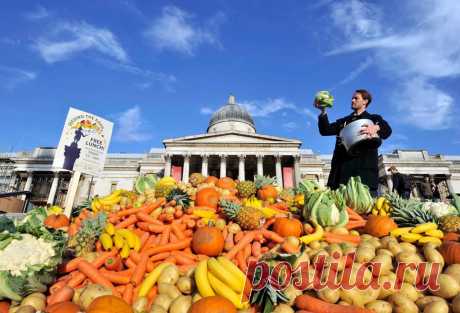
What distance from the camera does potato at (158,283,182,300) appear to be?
9.56 feet

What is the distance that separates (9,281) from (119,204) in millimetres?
2913

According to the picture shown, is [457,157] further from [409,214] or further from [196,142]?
[409,214]

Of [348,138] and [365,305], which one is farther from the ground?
[348,138]

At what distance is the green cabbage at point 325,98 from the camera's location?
576 cm

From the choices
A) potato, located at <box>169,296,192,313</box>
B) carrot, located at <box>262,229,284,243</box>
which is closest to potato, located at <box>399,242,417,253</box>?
carrot, located at <box>262,229,284,243</box>

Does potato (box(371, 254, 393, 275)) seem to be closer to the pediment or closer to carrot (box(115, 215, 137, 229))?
carrot (box(115, 215, 137, 229))

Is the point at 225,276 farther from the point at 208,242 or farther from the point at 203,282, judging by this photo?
the point at 208,242

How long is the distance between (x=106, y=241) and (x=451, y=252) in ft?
13.7

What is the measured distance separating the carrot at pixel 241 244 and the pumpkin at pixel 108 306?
1428mm

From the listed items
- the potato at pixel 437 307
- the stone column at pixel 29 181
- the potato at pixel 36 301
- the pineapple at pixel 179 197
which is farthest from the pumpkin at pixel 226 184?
the stone column at pixel 29 181

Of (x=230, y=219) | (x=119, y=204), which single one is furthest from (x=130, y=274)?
(x=119, y=204)

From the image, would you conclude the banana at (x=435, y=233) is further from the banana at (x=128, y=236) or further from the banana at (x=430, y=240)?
the banana at (x=128, y=236)

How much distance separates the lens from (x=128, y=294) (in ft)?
10.2

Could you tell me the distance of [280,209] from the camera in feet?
17.7
